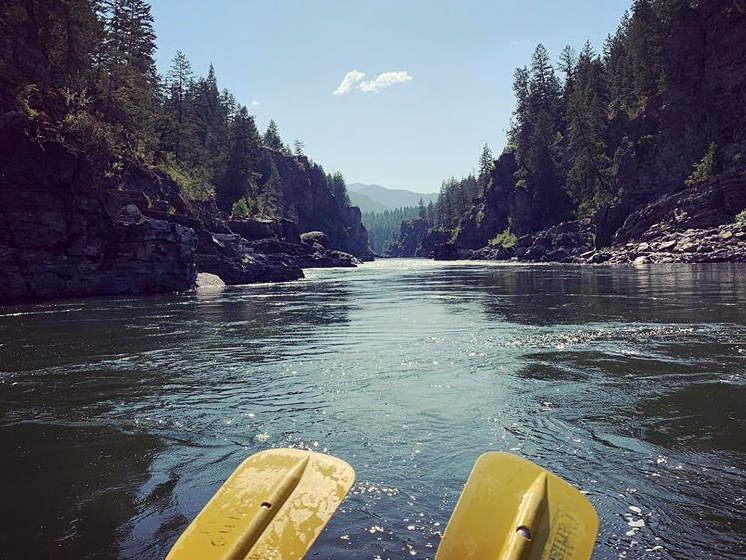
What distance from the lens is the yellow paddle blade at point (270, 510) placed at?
3.77m

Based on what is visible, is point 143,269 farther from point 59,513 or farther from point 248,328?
point 59,513

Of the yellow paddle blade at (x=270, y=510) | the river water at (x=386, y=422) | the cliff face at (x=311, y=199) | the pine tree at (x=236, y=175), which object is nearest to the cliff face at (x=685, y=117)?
the pine tree at (x=236, y=175)

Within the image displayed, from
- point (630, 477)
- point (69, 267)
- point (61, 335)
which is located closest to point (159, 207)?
point (69, 267)

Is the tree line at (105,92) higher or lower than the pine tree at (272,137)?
lower

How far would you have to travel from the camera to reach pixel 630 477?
5492 millimetres

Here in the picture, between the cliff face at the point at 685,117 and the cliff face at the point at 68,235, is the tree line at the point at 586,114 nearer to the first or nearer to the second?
the cliff face at the point at 685,117

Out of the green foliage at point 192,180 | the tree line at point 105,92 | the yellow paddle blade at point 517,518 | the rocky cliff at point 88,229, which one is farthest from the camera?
the green foliage at point 192,180

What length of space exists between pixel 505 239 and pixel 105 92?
261 feet

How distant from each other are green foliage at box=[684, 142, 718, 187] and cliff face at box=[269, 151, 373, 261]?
10143 centimetres

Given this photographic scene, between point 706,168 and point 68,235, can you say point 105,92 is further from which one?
point 706,168

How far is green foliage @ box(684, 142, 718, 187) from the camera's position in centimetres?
5628

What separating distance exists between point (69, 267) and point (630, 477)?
34715 mm

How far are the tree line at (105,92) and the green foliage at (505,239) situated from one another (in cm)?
4844

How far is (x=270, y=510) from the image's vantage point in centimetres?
415
